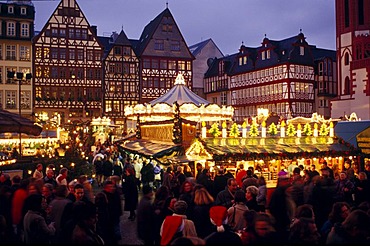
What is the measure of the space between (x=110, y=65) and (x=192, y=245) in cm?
4287

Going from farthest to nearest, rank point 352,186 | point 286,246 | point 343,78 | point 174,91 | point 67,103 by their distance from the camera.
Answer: point 67,103 < point 343,78 < point 174,91 < point 352,186 < point 286,246

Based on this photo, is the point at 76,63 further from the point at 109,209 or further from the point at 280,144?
the point at 109,209

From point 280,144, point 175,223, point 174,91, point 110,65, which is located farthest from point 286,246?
point 110,65

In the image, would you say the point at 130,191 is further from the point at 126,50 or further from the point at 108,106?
the point at 126,50

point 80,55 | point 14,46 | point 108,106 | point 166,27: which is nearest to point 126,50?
point 80,55

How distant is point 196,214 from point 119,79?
133ft

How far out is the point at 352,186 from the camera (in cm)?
922

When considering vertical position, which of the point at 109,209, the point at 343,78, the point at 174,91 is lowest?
the point at 109,209

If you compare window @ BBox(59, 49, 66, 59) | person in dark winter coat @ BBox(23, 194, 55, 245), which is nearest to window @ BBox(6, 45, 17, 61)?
window @ BBox(59, 49, 66, 59)

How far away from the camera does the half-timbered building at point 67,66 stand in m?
42.8

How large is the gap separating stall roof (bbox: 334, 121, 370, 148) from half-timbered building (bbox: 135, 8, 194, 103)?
30578 millimetres

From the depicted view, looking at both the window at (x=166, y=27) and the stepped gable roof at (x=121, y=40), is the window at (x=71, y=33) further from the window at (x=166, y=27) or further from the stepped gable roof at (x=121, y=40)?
the window at (x=166, y=27)

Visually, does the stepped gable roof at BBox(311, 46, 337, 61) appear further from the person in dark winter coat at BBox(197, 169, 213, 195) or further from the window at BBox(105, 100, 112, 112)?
the person in dark winter coat at BBox(197, 169, 213, 195)

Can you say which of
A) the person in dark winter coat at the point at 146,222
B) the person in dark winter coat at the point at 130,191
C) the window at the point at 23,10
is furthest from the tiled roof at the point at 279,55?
the person in dark winter coat at the point at 146,222
